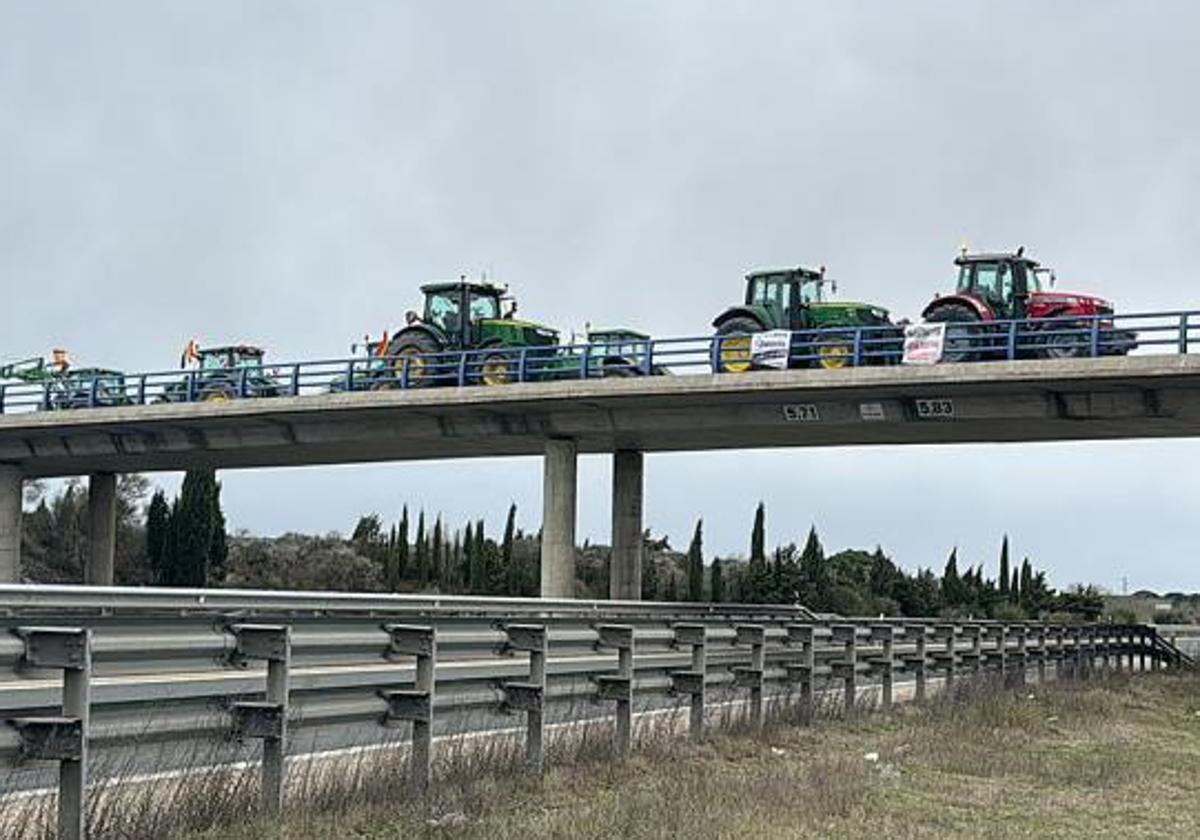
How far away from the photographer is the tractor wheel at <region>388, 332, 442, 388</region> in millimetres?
44031

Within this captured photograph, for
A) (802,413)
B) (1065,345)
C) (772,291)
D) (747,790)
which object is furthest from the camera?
(772,291)

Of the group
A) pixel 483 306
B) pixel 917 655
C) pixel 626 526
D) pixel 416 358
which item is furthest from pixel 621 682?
pixel 626 526

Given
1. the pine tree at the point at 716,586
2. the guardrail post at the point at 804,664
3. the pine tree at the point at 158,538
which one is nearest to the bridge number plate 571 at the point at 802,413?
the guardrail post at the point at 804,664

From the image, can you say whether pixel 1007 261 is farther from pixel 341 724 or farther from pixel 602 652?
pixel 341 724

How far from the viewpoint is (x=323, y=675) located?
31.4 ft

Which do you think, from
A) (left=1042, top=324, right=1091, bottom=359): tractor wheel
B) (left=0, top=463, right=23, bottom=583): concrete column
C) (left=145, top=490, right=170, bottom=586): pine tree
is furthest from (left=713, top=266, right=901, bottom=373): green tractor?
(left=145, top=490, right=170, bottom=586): pine tree

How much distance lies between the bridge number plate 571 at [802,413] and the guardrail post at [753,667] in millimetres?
23931

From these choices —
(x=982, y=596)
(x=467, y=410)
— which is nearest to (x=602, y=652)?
(x=467, y=410)

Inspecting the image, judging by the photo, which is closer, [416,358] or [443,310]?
[416,358]

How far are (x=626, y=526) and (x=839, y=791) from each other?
115ft

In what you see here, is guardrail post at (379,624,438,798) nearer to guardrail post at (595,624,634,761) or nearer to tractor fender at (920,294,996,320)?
guardrail post at (595,624,634,761)

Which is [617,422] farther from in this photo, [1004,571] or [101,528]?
[1004,571]

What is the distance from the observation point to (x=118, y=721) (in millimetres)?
8219

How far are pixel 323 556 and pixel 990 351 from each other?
48.0m
